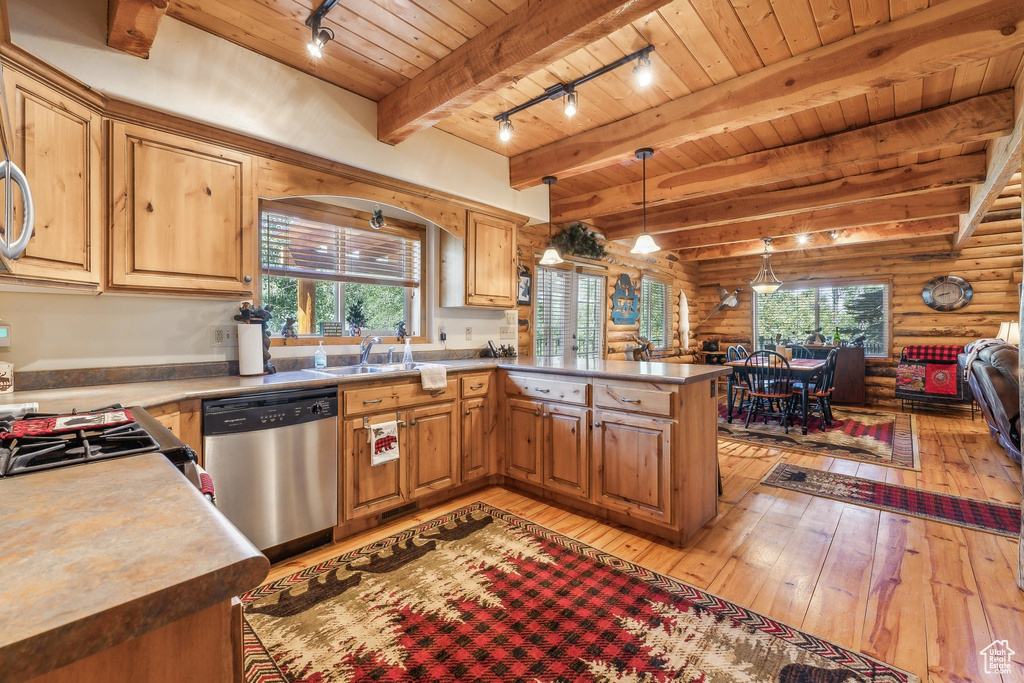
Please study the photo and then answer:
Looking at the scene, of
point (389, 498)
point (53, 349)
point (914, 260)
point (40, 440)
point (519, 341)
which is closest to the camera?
point (40, 440)

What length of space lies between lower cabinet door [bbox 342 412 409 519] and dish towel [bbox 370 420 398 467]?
0.09 feet

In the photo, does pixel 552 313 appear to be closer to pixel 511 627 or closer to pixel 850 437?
pixel 850 437

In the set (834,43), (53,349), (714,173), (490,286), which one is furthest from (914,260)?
(53,349)

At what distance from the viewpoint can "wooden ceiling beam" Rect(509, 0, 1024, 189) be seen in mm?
2010

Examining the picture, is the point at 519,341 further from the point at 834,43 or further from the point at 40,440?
the point at 40,440

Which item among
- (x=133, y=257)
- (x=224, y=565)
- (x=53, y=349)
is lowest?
(x=224, y=565)

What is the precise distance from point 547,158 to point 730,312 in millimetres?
5887

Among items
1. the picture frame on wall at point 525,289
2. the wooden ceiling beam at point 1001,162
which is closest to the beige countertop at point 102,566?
the wooden ceiling beam at point 1001,162

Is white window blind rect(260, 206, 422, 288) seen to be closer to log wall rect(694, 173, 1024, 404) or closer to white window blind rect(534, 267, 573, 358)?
white window blind rect(534, 267, 573, 358)

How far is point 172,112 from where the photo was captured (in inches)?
88.0

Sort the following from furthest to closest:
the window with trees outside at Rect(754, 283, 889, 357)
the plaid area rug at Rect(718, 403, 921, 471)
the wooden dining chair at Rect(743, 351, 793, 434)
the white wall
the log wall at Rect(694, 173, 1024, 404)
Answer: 1. the window with trees outside at Rect(754, 283, 889, 357)
2. the log wall at Rect(694, 173, 1024, 404)
3. the wooden dining chair at Rect(743, 351, 793, 434)
4. the plaid area rug at Rect(718, 403, 921, 471)
5. the white wall

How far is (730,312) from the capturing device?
8250 mm

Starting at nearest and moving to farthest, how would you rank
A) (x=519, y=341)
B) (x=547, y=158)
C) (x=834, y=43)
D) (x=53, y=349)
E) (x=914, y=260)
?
(x=53, y=349)
(x=834, y=43)
(x=547, y=158)
(x=519, y=341)
(x=914, y=260)

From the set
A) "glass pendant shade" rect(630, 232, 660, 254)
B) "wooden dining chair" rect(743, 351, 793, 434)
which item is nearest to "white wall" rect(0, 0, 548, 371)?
"glass pendant shade" rect(630, 232, 660, 254)
